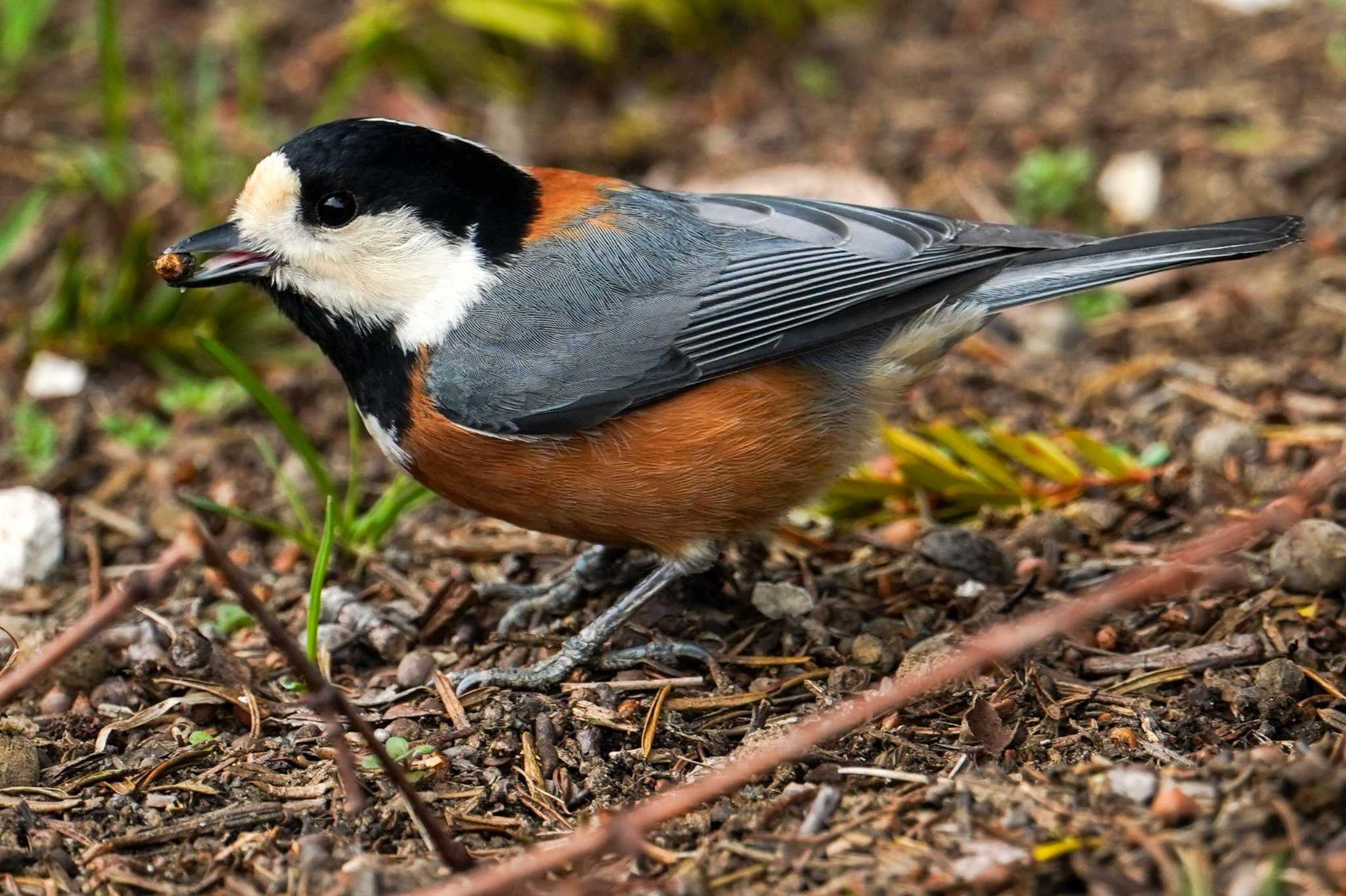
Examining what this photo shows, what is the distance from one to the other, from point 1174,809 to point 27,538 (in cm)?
394

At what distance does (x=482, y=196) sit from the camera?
4.42 m

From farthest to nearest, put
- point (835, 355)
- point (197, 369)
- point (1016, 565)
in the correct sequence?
point (197, 369) < point (1016, 565) < point (835, 355)

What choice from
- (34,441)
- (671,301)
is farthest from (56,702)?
(671,301)

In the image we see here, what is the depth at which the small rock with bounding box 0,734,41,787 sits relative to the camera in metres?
3.61

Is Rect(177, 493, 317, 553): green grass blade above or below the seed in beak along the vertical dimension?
below

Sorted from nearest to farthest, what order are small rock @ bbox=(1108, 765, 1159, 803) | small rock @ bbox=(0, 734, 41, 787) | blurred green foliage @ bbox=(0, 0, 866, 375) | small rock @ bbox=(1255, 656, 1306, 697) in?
small rock @ bbox=(1108, 765, 1159, 803) → small rock @ bbox=(0, 734, 41, 787) → small rock @ bbox=(1255, 656, 1306, 697) → blurred green foliage @ bbox=(0, 0, 866, 375)

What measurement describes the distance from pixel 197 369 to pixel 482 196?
2372 millimetres

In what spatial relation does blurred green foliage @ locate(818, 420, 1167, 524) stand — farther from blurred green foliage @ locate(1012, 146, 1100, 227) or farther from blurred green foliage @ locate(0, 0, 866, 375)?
blurred green foliage @ locate(0, 0, 866, 375)

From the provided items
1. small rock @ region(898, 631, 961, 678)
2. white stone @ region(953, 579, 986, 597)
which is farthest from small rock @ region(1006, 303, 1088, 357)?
small rock @ region(898, 631, 961, 678)

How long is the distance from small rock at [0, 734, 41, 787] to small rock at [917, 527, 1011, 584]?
9.33ft

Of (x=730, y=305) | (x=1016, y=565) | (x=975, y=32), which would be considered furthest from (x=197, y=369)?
(x=975, y=32)

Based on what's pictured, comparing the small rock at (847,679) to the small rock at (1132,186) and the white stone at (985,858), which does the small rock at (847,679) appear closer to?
the white stone at (985,858)

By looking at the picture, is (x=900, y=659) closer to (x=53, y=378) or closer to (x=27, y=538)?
(x=27, y=538)

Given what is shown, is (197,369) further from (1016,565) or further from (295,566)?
(1016,565)
